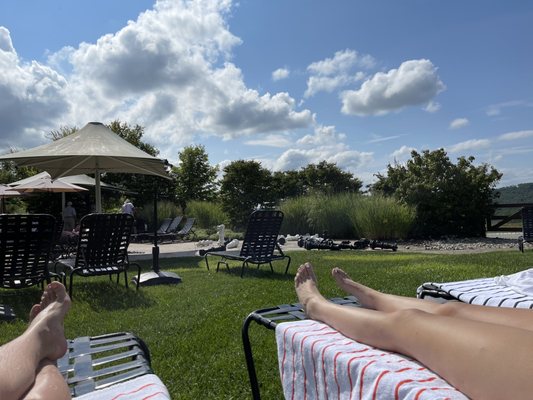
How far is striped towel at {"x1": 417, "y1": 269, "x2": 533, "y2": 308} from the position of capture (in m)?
2.19

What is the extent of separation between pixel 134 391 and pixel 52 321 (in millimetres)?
502

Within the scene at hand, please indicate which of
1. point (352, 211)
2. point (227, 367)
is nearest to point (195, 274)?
point (227, 367)

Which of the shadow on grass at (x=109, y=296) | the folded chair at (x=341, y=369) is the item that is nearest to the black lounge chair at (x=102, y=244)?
the shadow on grass at (x=109, y=296)

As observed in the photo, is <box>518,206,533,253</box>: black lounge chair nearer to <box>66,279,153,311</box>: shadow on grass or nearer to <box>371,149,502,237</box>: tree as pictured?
<box>371,149,502,237</box>: tree

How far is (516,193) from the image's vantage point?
1573 cm

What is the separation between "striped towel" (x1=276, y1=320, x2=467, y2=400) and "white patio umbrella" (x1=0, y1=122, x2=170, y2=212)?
630cm

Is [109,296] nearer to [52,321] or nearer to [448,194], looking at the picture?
[52,321]

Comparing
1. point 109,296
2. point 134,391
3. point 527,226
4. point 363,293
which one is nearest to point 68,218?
point 109,296

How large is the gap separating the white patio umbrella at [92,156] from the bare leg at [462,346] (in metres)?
6.63

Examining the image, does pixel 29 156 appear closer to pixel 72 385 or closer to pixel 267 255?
pixel 267 255

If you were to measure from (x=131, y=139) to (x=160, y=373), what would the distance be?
22.3m

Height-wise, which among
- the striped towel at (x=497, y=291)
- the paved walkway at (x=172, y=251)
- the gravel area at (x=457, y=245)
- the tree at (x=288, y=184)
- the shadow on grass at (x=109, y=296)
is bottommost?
the gravel area at (x=457, y=245)

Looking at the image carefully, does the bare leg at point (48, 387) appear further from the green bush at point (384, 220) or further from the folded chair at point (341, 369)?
the green bush at point (384, 220)

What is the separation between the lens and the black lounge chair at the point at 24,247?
443 cm
